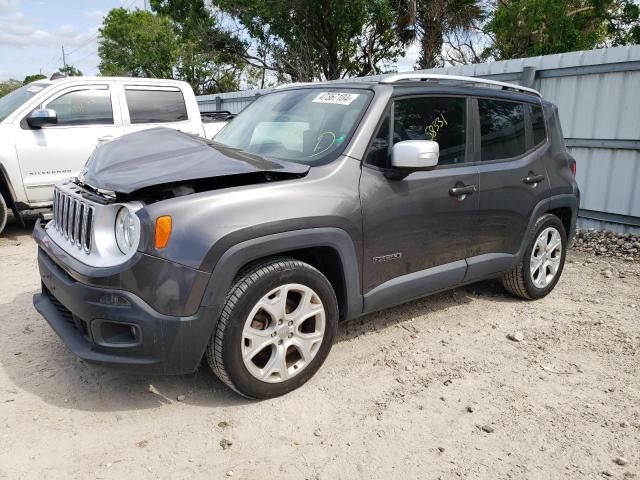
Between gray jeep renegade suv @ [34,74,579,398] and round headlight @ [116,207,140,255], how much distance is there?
0.01m

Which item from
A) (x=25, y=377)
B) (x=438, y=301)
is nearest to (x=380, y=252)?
(x=438, y=301)

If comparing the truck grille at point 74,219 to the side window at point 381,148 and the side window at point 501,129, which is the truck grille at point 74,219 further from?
the side window at point 501,129

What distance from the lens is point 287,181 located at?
2.94m

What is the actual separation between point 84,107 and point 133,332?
17.0 feet

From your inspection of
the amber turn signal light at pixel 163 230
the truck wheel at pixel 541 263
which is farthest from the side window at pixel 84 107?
the truck wheel at pixel 541 263

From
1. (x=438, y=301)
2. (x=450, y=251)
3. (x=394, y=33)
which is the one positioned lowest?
(x=438, y=301)

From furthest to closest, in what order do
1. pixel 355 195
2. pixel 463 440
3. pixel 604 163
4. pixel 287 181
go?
1. pixel 604 163
2. pixel 355 195
3. pixel 287 181
4. pixel 463 440

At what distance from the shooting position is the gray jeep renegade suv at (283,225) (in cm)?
260

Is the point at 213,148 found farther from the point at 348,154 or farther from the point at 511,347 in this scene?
the point at 511,347

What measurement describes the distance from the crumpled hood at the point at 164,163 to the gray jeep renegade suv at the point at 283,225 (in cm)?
2

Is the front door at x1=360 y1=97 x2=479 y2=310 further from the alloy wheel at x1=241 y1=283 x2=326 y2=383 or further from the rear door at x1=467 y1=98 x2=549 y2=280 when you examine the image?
the alloy wheel at x1=241 y1=283 x2=326 y2=383

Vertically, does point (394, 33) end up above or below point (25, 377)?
above

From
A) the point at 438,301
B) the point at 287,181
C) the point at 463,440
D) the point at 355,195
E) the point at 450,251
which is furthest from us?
the point at 438,301

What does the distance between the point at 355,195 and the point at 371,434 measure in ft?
4.35
